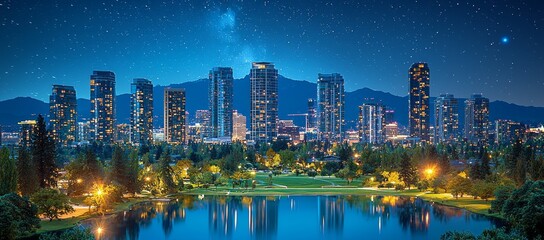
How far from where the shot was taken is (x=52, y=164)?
235 feet

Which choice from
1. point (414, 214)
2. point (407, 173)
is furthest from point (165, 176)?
point (407, 173)

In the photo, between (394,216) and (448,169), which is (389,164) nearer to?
(448,169)

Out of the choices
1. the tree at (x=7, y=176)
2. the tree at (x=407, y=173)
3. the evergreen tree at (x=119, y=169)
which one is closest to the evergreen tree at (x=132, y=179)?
the evergreen tree at (x=119, y=169)

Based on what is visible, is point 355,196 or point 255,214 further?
point 355,196

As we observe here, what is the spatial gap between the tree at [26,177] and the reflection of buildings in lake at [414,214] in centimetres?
3943

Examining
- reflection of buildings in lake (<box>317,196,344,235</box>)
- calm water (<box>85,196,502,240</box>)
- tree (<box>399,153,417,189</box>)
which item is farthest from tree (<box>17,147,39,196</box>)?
tree (<box>399,153,417,189</box>)

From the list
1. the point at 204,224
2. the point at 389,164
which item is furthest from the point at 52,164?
the point at 389,164

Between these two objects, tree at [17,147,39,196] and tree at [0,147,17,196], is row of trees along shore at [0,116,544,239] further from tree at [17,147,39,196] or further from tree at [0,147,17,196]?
tree at [17,147,39,196]

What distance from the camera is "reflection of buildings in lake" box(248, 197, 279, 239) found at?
5569cm

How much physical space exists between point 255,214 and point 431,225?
1905 cm

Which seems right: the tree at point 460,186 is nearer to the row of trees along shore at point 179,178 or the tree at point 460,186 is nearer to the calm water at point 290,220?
the row of trees along shore at point 179,178

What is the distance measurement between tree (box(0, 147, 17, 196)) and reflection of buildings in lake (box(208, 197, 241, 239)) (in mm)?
19619

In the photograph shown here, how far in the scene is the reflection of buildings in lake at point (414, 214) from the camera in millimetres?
57938

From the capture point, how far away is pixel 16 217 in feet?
149
